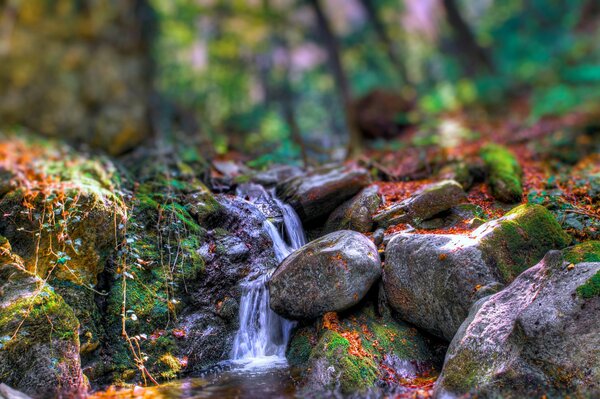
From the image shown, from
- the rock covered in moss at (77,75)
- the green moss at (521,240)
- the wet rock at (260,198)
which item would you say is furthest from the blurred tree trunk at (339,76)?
the rock covered in moss at (77,75)

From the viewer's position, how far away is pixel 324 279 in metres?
5.71

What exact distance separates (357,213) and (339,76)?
7675 mm

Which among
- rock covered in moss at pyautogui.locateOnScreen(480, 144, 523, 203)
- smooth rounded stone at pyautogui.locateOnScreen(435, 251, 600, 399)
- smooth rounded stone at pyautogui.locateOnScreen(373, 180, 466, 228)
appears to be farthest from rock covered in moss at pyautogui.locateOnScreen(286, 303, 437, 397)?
rock covered in moss at pyautogui.locateOnScreen(480, 144, 523, 203)

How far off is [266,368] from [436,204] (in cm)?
398

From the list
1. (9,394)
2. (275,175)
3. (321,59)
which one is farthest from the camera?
(321,59)

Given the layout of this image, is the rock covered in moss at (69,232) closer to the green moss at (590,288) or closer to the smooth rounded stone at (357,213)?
the smooth rounded stone at (357,213)

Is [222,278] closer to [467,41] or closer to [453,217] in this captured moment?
[453,217]

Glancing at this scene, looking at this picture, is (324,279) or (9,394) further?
(324,279)

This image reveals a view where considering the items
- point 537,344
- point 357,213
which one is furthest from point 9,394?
point 357,213

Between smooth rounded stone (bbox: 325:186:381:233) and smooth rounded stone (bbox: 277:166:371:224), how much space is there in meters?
0.16

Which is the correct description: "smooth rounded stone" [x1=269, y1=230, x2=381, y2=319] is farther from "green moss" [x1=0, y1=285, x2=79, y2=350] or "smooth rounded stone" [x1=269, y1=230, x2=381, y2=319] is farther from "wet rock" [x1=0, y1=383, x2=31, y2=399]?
"wet rock" [x1=0, y1=383, x2=31, y2=399]

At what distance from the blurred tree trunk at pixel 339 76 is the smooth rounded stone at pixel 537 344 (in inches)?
308

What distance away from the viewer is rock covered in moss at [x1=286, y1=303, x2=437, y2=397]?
4.76 metres

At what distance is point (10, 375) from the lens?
446 centimetres
